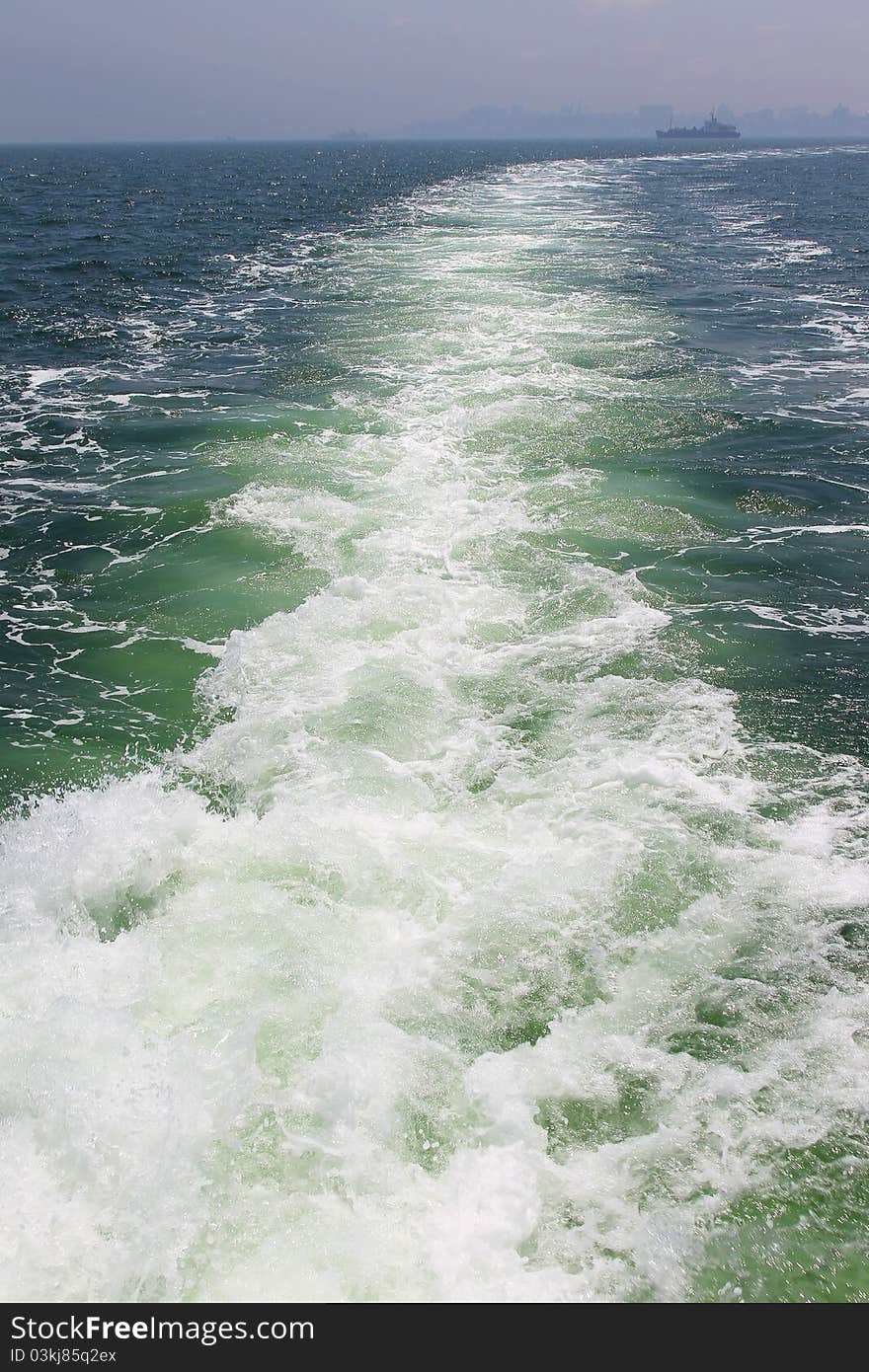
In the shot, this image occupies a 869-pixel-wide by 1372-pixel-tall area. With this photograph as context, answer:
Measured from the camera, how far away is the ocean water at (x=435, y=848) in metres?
3.82

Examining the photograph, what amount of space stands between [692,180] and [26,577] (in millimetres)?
88086

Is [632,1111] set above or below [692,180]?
below

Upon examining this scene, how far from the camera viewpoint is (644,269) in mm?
30297

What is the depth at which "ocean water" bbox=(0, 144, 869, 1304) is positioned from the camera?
3.82m

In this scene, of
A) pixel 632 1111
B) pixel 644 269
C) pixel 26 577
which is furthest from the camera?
pixel 644 269

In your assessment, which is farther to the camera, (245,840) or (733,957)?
(245,840)

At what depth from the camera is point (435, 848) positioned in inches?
235

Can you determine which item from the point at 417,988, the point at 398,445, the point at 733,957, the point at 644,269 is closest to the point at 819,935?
the point at 733,957

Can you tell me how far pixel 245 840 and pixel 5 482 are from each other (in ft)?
33.3

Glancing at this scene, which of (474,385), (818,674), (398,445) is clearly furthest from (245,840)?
(474,385)

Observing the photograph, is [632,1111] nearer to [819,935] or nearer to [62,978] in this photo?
[819,935]

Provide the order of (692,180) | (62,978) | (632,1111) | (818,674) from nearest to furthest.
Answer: (632,1111), (62,978), (818,674), (692,180)
